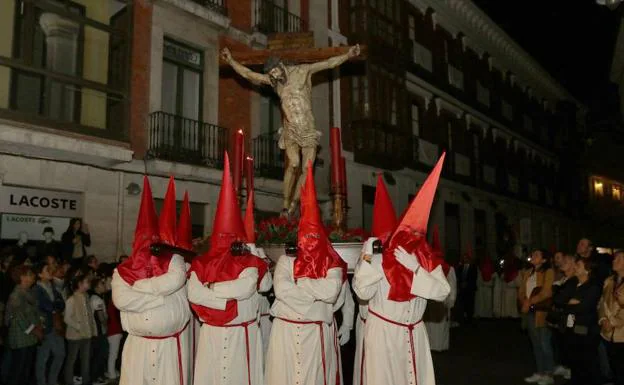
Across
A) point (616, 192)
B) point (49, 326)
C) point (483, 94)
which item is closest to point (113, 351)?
point (49, 326)

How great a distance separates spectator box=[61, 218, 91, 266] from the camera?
10664 millimetres

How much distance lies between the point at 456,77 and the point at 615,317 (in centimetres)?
1876

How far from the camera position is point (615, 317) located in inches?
278

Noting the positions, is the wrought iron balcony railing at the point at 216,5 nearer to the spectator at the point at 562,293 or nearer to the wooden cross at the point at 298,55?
the wooden cross at the point at 298,55

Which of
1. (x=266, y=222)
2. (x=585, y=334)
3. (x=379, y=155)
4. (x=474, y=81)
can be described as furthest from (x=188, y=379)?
(x=474, y=81)

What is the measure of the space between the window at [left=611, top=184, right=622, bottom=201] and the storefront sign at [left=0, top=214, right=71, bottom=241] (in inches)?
1497

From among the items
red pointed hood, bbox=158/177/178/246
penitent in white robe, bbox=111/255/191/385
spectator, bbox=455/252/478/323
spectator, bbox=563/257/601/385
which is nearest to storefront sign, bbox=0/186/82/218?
red pointed hood, bbox=158/177/178/246

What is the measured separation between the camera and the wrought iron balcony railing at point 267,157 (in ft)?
49.3

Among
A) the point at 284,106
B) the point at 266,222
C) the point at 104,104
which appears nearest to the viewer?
the point at 266,222

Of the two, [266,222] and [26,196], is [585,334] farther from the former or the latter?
[26,196]

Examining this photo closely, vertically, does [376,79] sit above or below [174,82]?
above

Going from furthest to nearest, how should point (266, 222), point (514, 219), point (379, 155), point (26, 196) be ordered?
1. point (514, 219)
2. point (379, 155)
3. point (26, 196)
4. point (266, 222)

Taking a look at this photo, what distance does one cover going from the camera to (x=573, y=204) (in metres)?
36.8

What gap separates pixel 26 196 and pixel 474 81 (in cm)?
1992
